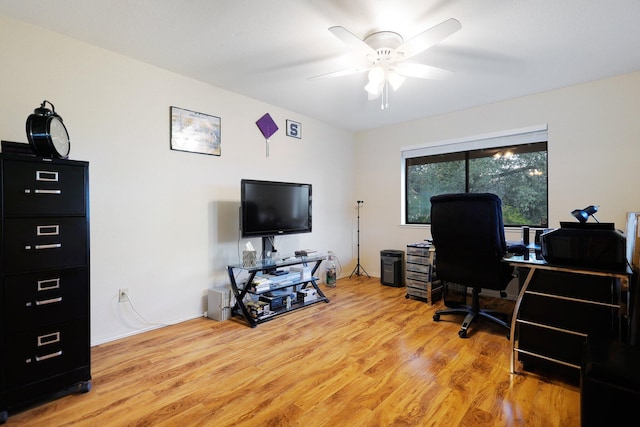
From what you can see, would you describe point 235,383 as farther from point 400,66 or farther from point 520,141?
point 520,141

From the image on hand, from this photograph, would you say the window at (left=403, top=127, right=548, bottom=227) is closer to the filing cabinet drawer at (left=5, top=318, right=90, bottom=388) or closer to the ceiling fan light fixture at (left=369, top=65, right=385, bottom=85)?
the ceiling fan light fixture at (left=369, top=65, right=385, bottom=85)

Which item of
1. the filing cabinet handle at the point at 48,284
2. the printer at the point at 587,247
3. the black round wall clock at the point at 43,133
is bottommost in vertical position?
the filing cabinet handle at the point at 48,284

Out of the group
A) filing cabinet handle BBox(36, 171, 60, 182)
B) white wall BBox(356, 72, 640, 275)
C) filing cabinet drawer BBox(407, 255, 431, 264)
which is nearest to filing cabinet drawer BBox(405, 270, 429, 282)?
filing cabinet drawer BBox(407, 255, 431, 264)

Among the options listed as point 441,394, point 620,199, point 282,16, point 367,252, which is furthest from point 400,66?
point 367,252

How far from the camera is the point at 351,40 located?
198cm

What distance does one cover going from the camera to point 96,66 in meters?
2.39

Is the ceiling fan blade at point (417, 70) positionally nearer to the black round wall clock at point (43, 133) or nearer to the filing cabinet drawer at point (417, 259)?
the filing cabinet drawer at point (417, 259)

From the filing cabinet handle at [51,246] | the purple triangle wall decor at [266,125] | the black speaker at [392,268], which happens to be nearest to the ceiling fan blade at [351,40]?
the purple triangle wall decor at [266,125]

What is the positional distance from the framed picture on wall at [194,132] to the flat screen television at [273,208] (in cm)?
53

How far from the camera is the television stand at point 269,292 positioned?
2.91 meters

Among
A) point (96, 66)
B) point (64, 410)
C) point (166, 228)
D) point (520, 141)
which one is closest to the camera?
point (64, 410)

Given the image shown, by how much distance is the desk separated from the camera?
1.74 m

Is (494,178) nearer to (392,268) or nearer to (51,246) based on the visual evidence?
(392,268)

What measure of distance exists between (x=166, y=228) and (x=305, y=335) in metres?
1.61
